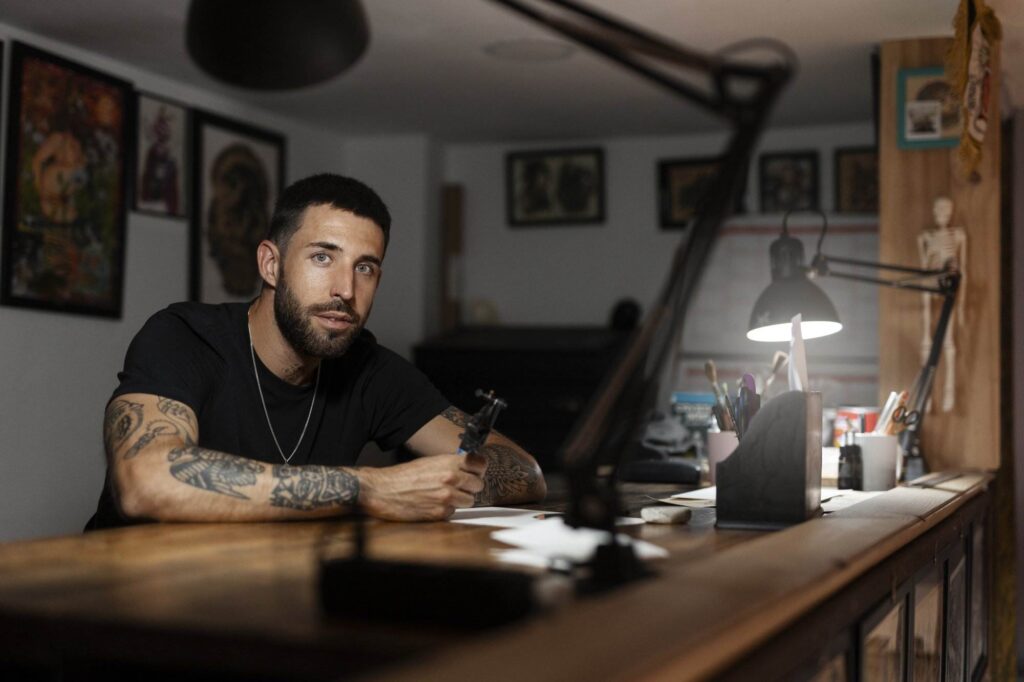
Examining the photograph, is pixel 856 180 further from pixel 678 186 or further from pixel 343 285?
pixel 343 285

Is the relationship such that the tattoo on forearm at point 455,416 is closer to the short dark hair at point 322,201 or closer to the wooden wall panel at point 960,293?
the short dark hair at point 322,201

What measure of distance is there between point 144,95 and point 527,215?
8.20ft

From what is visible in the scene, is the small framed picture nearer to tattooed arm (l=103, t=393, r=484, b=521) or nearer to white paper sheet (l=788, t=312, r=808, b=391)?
white paper sheet (l=788, t=312, r=808, b=391)

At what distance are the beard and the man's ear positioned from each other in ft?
0.18

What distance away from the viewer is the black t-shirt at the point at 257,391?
2.12m

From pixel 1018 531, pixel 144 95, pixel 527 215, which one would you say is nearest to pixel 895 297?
pixel 1018 531

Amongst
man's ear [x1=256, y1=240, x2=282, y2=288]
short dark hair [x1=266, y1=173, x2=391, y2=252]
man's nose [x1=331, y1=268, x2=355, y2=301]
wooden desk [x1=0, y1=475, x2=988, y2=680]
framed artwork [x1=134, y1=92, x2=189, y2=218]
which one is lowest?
wooden desk [x1=0, y1=475, x2=988, y2=680]

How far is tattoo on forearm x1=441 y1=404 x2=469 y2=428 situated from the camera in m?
2.57

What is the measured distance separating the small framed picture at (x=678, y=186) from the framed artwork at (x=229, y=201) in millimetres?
2204

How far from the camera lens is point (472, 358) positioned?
634 centimetres

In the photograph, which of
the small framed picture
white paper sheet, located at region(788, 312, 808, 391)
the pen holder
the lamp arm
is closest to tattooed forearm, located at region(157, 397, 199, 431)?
the pen holder

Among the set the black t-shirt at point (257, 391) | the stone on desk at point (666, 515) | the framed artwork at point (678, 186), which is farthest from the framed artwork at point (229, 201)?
the stone on desk at point (666, 515)

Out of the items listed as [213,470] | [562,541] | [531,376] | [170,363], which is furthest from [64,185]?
[562,541]

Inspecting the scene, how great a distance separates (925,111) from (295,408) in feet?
9.81
